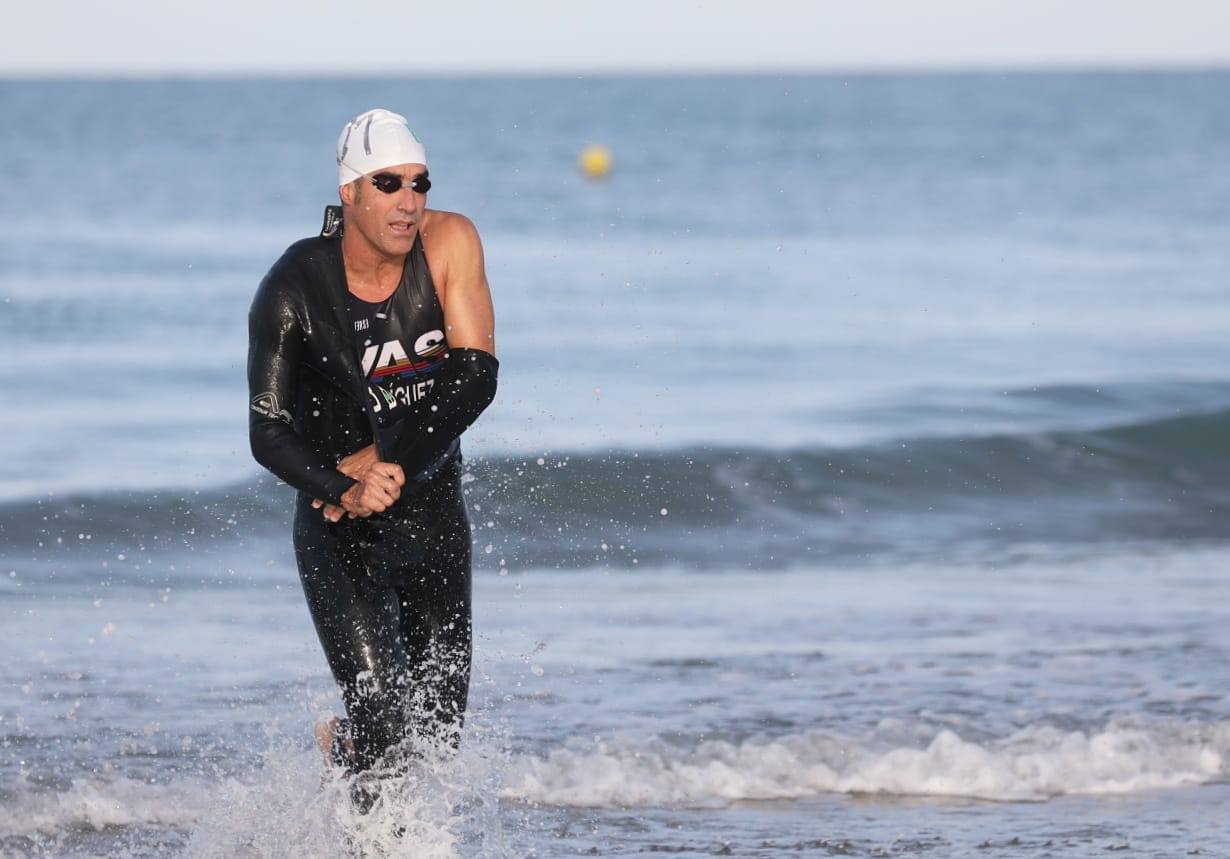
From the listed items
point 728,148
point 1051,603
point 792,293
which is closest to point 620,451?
point 1051,603

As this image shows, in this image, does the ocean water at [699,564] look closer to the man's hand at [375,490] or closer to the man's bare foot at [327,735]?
the man's bare foot at [327,735]

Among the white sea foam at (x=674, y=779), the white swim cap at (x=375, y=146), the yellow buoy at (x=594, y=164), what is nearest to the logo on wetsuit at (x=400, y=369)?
the white swim cap at (x=375, y=146)

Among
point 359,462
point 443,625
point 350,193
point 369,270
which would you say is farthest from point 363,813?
point 350,193

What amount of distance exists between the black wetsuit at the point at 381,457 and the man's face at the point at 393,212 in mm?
138

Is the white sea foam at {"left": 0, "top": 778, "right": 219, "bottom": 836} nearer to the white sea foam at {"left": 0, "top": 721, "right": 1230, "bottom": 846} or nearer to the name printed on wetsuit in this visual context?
the white sea foam at {"left": 0, "top": 721, "right": 1230, "bottom": 846}

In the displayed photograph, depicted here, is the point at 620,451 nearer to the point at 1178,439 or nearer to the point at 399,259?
the point at 1178,439

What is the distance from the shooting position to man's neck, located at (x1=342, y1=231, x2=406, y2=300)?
15.9 feet

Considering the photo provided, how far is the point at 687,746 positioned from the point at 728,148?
174 ft

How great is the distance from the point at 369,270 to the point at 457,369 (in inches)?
15.1

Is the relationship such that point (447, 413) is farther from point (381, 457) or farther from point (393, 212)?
point (393, 212)

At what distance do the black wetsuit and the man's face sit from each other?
138 millimetres

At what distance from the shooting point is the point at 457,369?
189 inches

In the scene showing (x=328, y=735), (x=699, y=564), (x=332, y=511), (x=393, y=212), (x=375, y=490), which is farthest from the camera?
(x=699, y=564)

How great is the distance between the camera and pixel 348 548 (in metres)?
4.95
